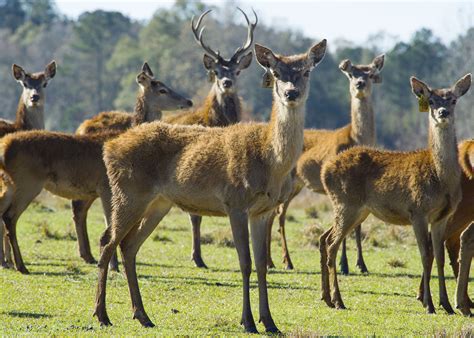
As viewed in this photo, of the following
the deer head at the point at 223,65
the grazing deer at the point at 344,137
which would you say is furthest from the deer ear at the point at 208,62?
the grazing deer at the point at 344,137

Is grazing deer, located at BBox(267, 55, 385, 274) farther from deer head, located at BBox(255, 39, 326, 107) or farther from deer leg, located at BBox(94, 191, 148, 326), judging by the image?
deer leg, located at BBox(94, 191, 148, 326)

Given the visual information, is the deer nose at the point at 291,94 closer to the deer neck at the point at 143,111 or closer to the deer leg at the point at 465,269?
the deer leg at the point at 465,269

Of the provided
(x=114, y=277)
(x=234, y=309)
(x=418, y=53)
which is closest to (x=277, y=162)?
(x=234, y=309)

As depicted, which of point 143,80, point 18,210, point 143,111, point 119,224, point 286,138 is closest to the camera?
point 286,138

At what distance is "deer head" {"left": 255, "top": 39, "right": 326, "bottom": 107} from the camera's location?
10.0 meters

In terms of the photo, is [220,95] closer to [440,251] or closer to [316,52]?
[316,52]

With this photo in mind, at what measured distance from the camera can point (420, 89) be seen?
11969 millimetres

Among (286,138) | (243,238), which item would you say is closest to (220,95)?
(286,138)

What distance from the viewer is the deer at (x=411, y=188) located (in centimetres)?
1138

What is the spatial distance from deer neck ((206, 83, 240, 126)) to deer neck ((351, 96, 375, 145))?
178cm

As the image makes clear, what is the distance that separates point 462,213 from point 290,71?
10.5 ft

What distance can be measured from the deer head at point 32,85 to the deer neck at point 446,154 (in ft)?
22.3

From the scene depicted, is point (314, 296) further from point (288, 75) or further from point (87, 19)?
point (87, 19)

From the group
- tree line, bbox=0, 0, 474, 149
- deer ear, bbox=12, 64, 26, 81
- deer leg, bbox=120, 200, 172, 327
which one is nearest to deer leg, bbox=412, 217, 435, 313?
deer leg, bbox=120, 200, 172, 327
